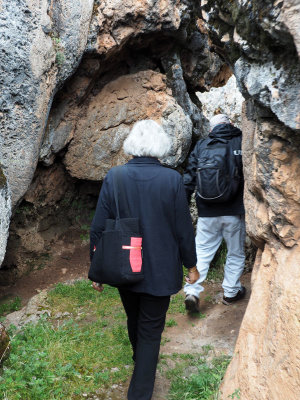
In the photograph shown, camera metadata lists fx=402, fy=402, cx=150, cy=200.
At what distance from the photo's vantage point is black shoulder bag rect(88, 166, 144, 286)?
287 cm

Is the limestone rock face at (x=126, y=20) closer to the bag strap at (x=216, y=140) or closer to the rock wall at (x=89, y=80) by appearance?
the rock wall at (x=89, y=80)

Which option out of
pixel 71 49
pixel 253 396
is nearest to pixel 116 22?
pixel 71 49

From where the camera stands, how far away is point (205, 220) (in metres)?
4.52

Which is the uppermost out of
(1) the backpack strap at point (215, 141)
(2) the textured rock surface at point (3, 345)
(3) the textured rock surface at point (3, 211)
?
(1) the backpack strap at point (215, 141)

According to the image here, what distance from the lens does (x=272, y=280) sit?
2855mm

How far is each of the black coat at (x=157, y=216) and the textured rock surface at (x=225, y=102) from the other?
13.6ft

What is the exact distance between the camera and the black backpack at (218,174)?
4090 millimetres

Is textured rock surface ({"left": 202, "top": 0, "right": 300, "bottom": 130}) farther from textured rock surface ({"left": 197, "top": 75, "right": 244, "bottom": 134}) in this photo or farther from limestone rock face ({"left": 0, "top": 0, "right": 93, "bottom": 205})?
textured rock surface ({"left": 197, "top": 75, "right": 244, "bottom": 134})

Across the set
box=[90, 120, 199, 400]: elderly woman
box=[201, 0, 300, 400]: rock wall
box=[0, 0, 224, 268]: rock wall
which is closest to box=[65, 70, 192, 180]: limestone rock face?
box=[0, 0, 224, 268]: rock wall

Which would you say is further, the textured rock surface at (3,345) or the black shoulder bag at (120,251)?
the textured rock surface at (3,345)

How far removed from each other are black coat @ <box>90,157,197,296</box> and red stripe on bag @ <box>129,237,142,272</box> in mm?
70

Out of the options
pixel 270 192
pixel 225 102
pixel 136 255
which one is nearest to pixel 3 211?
pixel 136 255

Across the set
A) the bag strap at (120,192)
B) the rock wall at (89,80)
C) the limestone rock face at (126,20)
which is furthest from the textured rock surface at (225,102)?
the bag strap at (120,192)

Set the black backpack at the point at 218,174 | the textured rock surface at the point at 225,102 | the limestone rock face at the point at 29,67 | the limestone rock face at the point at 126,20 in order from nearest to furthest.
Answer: the black backpack at the point at 218,174, the limestone rock face at the point at 29,67, the limestone rock face at the point at 126,20, the textured rock surface at the point at 225,102
